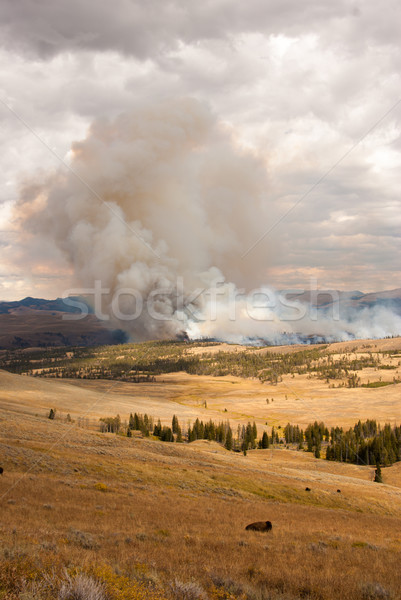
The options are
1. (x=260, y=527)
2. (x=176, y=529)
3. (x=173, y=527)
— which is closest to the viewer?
(x=176, y=529)

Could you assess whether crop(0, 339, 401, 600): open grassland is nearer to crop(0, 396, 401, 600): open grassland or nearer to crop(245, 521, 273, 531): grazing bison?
crop(0, 396, 401, 600): open grassland

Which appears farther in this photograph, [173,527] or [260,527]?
[260,527]

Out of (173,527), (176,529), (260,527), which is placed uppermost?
(176,529)

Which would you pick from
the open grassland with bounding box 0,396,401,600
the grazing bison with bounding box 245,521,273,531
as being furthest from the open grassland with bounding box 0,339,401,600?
the grazing bison with bounding box 245,521,273,531

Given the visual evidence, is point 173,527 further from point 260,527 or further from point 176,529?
point 260,527

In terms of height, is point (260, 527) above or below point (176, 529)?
below

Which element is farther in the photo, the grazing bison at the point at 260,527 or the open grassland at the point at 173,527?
the grazing bison at the point at 260,527

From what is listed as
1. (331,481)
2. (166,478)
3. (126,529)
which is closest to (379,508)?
(331,481)

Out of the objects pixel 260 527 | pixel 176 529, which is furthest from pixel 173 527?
pixel 260 527

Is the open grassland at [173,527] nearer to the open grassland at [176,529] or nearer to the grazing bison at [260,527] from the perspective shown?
the open grassland at [176,529]

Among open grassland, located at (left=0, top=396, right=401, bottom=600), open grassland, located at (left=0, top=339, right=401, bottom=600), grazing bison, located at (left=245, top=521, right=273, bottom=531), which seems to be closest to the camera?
open grassland, located at (left=0, top=339, right=401, bottom=600)

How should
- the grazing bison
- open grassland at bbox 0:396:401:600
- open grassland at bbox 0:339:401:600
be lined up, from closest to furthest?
1. open grassland at bbox 0:339:401:600
2. open grassland at bbox 0:396:401:600
3. the grazing bison

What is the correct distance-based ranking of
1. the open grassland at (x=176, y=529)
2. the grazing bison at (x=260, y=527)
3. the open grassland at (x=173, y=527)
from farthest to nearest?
the grazing bison at (x=260, y=527) → the open grassland at (x=176, y=529) → the open grassland at (x=173, y=527)

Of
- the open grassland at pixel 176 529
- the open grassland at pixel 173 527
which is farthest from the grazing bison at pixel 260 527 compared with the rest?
the open grassland at pixel 173 527
